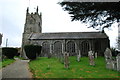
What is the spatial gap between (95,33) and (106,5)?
22994 mm

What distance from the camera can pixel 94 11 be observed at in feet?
40.5

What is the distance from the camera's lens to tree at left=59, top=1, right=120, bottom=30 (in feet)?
36.8

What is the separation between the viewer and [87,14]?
12594mm

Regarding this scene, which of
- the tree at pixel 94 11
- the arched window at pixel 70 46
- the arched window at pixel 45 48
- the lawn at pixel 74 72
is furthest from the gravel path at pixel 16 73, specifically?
the arched window at pixel 45 48

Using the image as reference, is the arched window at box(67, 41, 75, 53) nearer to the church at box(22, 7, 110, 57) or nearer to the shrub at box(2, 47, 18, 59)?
the church at box(22, 7, 110, 57)

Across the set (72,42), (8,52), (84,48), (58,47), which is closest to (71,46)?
(72,42)

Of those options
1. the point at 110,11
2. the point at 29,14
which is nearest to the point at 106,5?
the point at 110,11

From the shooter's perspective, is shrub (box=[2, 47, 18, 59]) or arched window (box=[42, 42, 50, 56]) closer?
shrub (box=[2, 47, 18, 59])

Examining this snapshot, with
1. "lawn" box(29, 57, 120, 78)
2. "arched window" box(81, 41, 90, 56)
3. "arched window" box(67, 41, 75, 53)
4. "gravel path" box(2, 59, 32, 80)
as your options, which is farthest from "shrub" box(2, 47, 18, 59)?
"arched window" box(81, 41, 90, 56)

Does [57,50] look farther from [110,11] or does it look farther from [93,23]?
[110,11]

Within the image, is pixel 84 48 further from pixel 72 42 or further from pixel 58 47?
pixel 58 47

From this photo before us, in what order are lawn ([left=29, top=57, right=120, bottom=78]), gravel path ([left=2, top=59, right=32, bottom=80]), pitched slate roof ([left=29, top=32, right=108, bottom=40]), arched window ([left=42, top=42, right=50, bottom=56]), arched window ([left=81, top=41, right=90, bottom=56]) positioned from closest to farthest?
lawn ([left=29, top=57, right=120, bottom=78]), gravel path ([left=2, top=59, right=32, bottom=80]), arched window ([left=81, top=41, right=90, bottom=56]), pitched slate roof ([left=29, top=32, right=108, bottom=40]), arched window ([left=42, top=42, right=50, bottom=56])

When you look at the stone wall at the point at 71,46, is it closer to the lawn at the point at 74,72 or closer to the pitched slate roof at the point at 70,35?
the pitched slate roof at the point at 70,35

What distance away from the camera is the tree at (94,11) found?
441 inches
